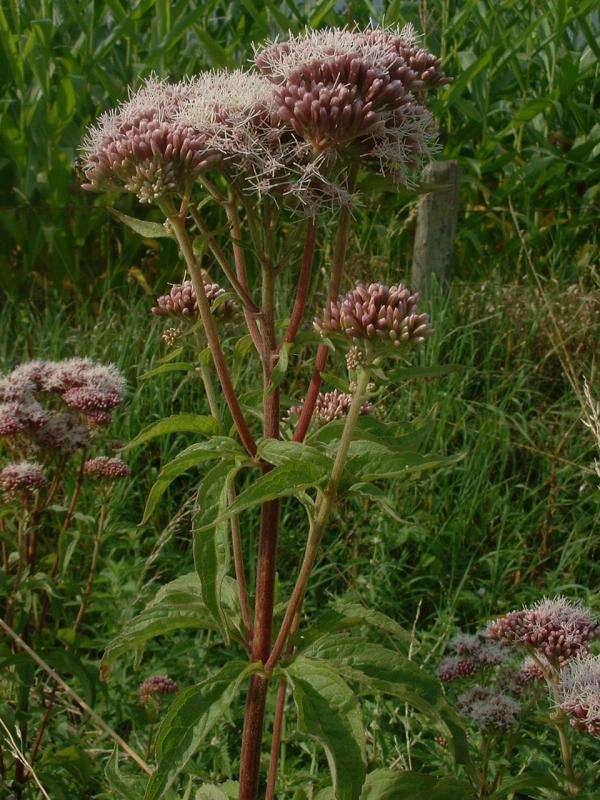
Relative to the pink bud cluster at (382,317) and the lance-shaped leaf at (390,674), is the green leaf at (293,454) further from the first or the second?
the lance-shaped leaf at (390,674)

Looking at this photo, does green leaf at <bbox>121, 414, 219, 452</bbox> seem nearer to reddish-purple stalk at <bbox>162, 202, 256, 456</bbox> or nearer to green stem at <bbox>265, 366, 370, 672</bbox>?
reddish-purple stalk at <bbox>162, 202, 256, 456</bbox>

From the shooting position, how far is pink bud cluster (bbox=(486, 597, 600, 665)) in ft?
6.91

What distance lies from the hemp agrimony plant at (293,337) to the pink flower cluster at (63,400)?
2.82 ft

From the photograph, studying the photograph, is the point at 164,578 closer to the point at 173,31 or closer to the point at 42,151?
the point at 42,151

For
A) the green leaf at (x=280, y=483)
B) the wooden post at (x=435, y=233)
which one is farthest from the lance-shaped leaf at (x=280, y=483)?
the wooden post at (x=435, y=233)

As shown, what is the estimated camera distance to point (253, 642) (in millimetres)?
1957

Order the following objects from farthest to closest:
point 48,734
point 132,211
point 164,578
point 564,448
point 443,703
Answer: point 132,211
point 564,448
point 164,578
point 48,734
point 443,703

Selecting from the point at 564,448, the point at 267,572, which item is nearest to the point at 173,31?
the point at 564,448

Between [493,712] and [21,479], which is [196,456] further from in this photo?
[21,479]

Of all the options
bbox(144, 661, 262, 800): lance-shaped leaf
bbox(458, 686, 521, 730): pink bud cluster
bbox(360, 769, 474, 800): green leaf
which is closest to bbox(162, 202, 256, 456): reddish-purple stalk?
bbox(144, 661, 262, 800): lance-shaped leaf

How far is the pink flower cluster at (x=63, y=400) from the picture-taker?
105 inches

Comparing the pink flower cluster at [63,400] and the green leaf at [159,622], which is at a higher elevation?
the pink flower cluster at [63,400]

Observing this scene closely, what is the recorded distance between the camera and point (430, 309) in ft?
14.7

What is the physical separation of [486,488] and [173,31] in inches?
129
